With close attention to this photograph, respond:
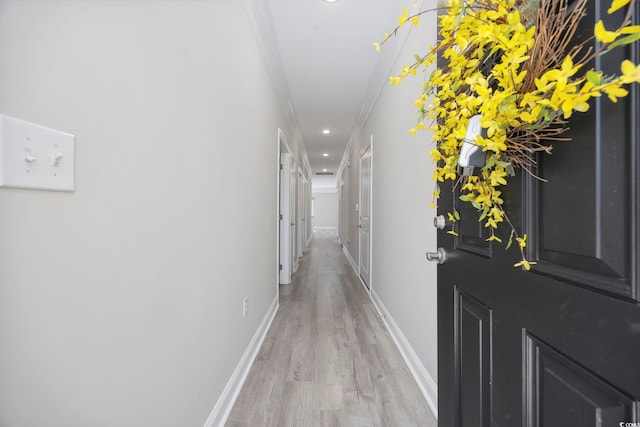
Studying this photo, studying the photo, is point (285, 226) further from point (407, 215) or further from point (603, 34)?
point (603, 34)

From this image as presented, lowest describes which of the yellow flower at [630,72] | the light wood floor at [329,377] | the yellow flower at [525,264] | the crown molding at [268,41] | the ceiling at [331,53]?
the light wood floor at [329,377]

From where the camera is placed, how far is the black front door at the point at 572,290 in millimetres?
435

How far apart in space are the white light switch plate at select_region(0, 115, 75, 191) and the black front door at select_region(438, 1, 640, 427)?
101cm

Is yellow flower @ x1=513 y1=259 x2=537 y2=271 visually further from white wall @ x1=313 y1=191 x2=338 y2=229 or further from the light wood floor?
white wall @ x1=313 y1=191 x2=338 y2=229

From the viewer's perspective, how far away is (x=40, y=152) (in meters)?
0.55

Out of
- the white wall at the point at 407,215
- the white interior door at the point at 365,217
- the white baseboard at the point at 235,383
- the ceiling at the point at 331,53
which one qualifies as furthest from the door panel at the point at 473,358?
the white interior door at the point at 365,217

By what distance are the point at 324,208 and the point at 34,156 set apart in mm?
14798

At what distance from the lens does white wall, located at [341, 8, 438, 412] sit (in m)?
1.68

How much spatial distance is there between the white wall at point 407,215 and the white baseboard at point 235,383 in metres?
1.14

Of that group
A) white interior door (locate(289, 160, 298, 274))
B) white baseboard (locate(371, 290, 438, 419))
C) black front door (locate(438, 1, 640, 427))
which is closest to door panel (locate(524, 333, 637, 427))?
black front door (locate(438, 1, 640, 427))

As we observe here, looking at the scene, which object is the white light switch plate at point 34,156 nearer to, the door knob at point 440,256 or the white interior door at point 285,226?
the door knob at point 440,256

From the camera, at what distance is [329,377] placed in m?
1.85

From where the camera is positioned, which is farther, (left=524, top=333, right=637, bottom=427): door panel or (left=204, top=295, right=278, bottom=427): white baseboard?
(left=204, top=295, right=278, bottom=427): white baseboard

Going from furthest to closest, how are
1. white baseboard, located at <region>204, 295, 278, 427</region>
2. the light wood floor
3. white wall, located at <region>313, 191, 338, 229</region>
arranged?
white wall, located at <region>313, 191, 338, 229</region>, the light wood floor, white baseboard, located at <region>204, 295, 278, 427</region>
